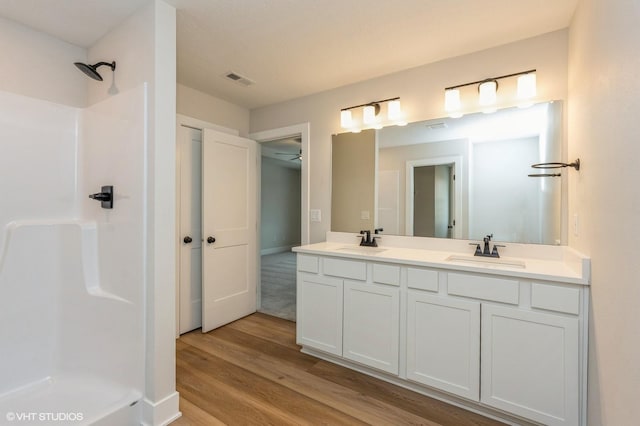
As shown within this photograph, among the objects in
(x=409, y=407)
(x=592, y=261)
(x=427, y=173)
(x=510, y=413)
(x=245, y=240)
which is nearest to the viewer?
(x=592, y=261)

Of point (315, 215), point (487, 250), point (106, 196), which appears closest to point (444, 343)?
point (487, 250)

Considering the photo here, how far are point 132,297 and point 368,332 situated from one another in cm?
155

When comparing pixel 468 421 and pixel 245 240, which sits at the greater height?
pixel 245 240

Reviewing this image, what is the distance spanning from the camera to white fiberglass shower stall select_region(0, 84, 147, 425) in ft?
5.58

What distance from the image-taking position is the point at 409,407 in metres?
1.81

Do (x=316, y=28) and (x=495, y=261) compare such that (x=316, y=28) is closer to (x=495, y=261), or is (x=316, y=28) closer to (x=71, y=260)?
(x=495, y=261)

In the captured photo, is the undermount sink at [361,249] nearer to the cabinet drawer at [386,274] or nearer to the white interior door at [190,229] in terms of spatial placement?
the cabinet drawer at [386,274]

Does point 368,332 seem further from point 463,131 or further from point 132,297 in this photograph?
point 463,131

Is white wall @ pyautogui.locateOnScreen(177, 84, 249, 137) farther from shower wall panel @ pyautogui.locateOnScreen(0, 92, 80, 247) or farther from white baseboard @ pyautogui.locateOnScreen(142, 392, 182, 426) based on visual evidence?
white baseboard @ pyautogui.locateOnScreen(142, 392, 182, 426)

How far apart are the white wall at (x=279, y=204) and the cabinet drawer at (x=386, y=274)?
17.7ft

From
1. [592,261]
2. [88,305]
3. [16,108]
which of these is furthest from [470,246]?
[16,108]

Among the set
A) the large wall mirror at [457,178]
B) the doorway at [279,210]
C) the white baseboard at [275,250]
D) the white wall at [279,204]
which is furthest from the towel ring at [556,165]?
the white baseboard at [275,250]

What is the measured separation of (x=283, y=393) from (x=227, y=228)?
1.72 metres

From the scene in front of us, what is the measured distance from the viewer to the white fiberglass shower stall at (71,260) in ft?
5.58
